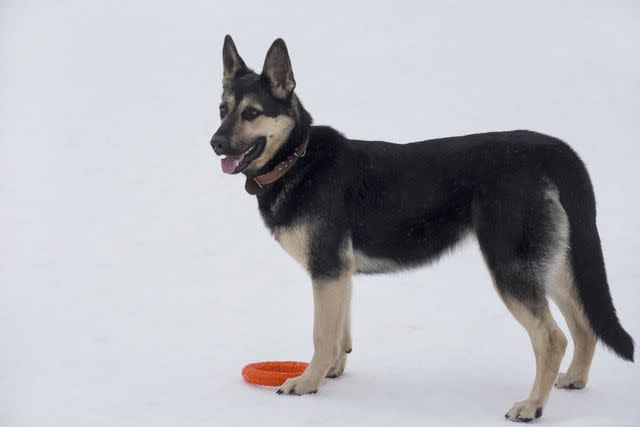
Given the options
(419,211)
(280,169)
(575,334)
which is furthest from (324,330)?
(575,334)

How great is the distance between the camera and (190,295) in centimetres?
743

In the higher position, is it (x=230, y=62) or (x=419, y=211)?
(x=230, y=62)

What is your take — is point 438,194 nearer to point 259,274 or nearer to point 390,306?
point 390,306

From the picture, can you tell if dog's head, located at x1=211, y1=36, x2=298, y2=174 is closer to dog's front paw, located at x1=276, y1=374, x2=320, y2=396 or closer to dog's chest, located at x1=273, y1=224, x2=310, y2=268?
dog's chest, located at x1=273, y1=224, x2=310, y2=268

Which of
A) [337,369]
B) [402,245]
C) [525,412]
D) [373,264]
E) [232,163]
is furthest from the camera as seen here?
[337,369]

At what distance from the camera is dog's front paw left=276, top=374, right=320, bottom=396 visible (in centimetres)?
522

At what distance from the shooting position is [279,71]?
17.6 ft

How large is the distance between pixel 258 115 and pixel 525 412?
2473 millimetres

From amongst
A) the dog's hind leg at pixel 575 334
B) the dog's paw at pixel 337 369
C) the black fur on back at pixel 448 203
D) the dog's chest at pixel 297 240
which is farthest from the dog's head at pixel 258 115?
the dog's hind leg at pixel 575 334

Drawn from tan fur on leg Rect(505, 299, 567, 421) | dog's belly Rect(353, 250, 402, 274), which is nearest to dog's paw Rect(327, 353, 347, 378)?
dog's belly Rect(353, 250, 402, 274)

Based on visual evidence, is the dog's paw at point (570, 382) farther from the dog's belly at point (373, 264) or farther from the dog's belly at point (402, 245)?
the dog's belly at point (373, 264)

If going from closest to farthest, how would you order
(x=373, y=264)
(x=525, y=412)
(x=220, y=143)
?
1. (x=525, y=412)
2. (x=220, y=143)
3. (x=373, y=264)

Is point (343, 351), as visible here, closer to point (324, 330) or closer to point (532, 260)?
point (324, 330)

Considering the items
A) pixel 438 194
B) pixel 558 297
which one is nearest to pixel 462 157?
pixel 438 194
